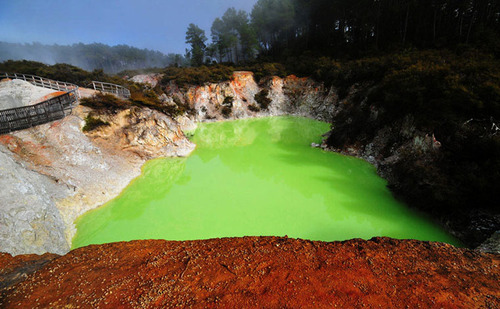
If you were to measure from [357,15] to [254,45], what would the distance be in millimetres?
22043

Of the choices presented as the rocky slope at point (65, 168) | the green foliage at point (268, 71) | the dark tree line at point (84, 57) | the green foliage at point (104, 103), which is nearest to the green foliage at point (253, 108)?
the green foliage at point (268, 71)

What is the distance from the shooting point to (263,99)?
33500 millimetres

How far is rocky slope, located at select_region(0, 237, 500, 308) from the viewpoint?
373cm

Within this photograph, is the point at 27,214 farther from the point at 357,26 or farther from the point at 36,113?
the point at 357,26

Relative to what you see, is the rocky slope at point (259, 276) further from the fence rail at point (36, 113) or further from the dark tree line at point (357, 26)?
the dark tree line at point (357, 26)

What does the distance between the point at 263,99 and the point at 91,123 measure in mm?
24312

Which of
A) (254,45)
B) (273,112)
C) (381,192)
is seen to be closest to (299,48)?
(254,45)

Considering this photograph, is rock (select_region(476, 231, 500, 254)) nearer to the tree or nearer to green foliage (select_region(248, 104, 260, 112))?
green foliage (select_region(248, 104, 260, 112))

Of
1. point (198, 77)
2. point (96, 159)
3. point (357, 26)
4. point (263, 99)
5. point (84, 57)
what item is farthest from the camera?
point (84, 57)

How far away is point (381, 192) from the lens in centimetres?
1088

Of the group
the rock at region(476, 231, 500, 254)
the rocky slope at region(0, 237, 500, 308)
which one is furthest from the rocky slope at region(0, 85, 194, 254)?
the rock at region(476, 231, 500, 254)

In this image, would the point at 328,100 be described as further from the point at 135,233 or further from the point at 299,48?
the point at 135,233

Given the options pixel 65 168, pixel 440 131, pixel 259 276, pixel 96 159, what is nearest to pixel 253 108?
pixel 96 159

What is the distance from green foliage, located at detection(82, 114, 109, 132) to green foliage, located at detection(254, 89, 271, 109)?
2314 centimetres
